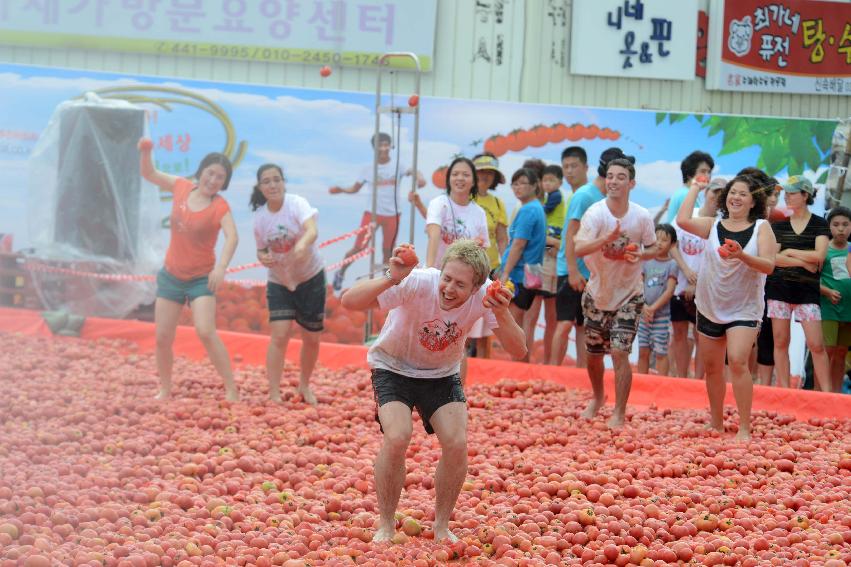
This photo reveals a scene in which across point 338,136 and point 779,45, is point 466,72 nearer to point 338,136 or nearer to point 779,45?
point 338,136

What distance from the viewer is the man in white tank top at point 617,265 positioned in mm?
6191

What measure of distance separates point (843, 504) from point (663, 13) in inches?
287

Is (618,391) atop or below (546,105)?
below

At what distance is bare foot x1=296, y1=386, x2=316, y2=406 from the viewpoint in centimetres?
688

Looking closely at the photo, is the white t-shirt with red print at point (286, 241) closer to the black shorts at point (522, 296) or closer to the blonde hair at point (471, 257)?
the black shorts at point (522, 296)

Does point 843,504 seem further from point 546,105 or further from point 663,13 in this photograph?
point 663,13

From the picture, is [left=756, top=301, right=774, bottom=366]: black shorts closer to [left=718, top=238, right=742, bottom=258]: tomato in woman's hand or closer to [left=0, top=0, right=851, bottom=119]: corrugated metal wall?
[left=718, top=238, right=742, bottom=258]: tomato in woman's hand

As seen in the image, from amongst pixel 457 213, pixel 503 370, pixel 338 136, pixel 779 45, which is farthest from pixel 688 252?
pixel 779 45

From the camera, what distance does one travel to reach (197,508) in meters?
4.41

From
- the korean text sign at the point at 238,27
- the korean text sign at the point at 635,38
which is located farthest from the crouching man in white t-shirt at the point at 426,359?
the korean text sign at the point at 635,38

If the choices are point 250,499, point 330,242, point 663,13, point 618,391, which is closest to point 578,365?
point 618,391

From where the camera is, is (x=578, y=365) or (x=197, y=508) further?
(x=578, y=365)

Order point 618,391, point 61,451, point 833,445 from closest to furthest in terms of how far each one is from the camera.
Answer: point 61,451
point 833,445
point 618,391

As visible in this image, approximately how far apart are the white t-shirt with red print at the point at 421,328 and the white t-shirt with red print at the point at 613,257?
2301 millimetres
